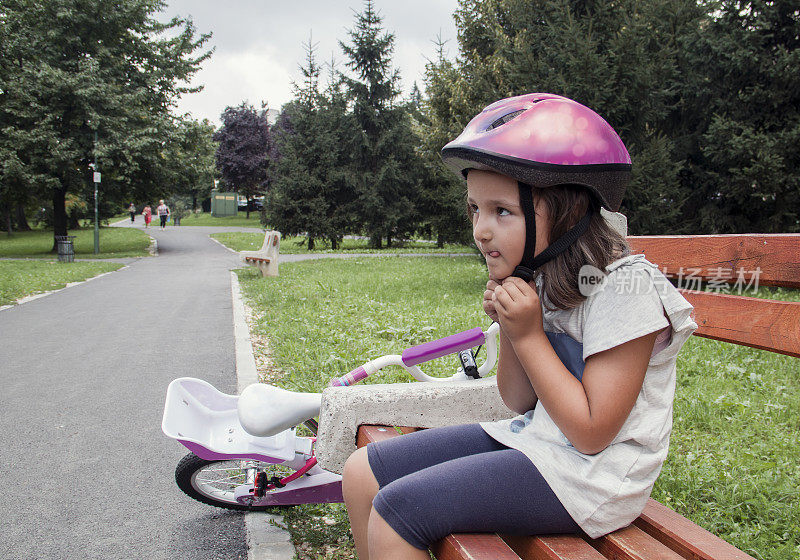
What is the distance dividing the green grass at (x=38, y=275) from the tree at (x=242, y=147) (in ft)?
115

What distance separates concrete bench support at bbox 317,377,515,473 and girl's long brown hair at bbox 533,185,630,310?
722mm

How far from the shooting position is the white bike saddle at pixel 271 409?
2081mm

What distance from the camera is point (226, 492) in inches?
111

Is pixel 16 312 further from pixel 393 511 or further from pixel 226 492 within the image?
pixel 393 511

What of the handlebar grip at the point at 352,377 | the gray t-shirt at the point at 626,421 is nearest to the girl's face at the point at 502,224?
the gray t-shirt at the point at 626,421

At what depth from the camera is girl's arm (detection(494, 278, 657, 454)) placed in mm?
1313

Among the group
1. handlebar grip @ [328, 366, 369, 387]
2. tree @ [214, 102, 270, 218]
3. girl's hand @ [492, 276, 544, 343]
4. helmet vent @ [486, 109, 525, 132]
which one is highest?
tree @ [214, 102, 270, 218]

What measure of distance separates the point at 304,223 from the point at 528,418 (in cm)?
2170

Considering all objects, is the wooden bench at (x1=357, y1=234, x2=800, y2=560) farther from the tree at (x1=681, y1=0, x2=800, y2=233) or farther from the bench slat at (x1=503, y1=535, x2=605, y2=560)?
the tree at (x1=681, y1=0, x2=800, y2=233)

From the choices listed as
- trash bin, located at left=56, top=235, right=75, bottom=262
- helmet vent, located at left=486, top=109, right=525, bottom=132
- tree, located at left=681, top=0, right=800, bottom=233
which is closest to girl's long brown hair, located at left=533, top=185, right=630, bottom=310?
helmet vent, located at left=486, top=109, right=525, bottom=132

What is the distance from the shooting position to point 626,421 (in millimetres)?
1396

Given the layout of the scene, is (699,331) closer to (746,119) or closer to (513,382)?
(513,382)

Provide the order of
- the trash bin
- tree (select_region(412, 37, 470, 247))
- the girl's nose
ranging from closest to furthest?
the girl's nose, tree (select_region(412, 37, 470, 247)), the trash bin

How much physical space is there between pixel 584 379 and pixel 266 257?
11.8 meters
